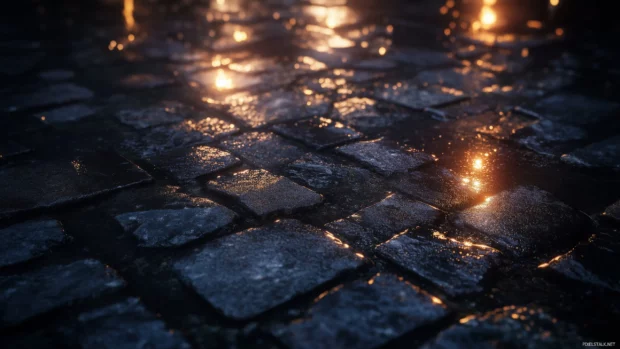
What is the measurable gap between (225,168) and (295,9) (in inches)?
189

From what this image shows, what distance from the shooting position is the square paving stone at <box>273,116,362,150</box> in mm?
2988

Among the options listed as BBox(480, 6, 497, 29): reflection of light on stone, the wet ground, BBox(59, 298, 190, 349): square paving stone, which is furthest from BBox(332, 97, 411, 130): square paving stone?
BBox(480, 6, 497, 29): reflection of light on stone

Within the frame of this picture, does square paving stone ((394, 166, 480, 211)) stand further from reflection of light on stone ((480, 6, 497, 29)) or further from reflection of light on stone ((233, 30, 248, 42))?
reflection of light on stone ((480, 6, 497, 29))

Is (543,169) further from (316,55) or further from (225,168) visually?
(316,55)

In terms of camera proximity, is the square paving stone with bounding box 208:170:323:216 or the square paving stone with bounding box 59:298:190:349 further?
the square paving stone with bounding box 208:170:323:216

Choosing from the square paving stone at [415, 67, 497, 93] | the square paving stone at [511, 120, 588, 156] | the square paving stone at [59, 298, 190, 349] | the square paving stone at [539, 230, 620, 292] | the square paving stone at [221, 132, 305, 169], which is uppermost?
the square paving stone at [415, 67, 497, 93]

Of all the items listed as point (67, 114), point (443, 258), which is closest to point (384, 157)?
point (443, 258)

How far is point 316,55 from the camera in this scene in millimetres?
4773

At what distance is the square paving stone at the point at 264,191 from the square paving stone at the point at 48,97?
5.74ft

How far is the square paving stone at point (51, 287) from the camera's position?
1.65 meters

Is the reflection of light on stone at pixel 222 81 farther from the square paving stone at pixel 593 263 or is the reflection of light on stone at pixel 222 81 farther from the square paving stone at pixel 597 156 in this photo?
the square paving stone at pixel 593 263

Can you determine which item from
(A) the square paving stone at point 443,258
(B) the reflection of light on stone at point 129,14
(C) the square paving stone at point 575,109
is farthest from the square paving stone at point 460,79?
(B) the reflection of light on stone at point 129,14

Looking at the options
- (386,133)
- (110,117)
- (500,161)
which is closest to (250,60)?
(110,117)

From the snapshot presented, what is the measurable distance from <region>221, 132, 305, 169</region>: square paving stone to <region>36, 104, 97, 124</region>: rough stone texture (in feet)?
3.63
